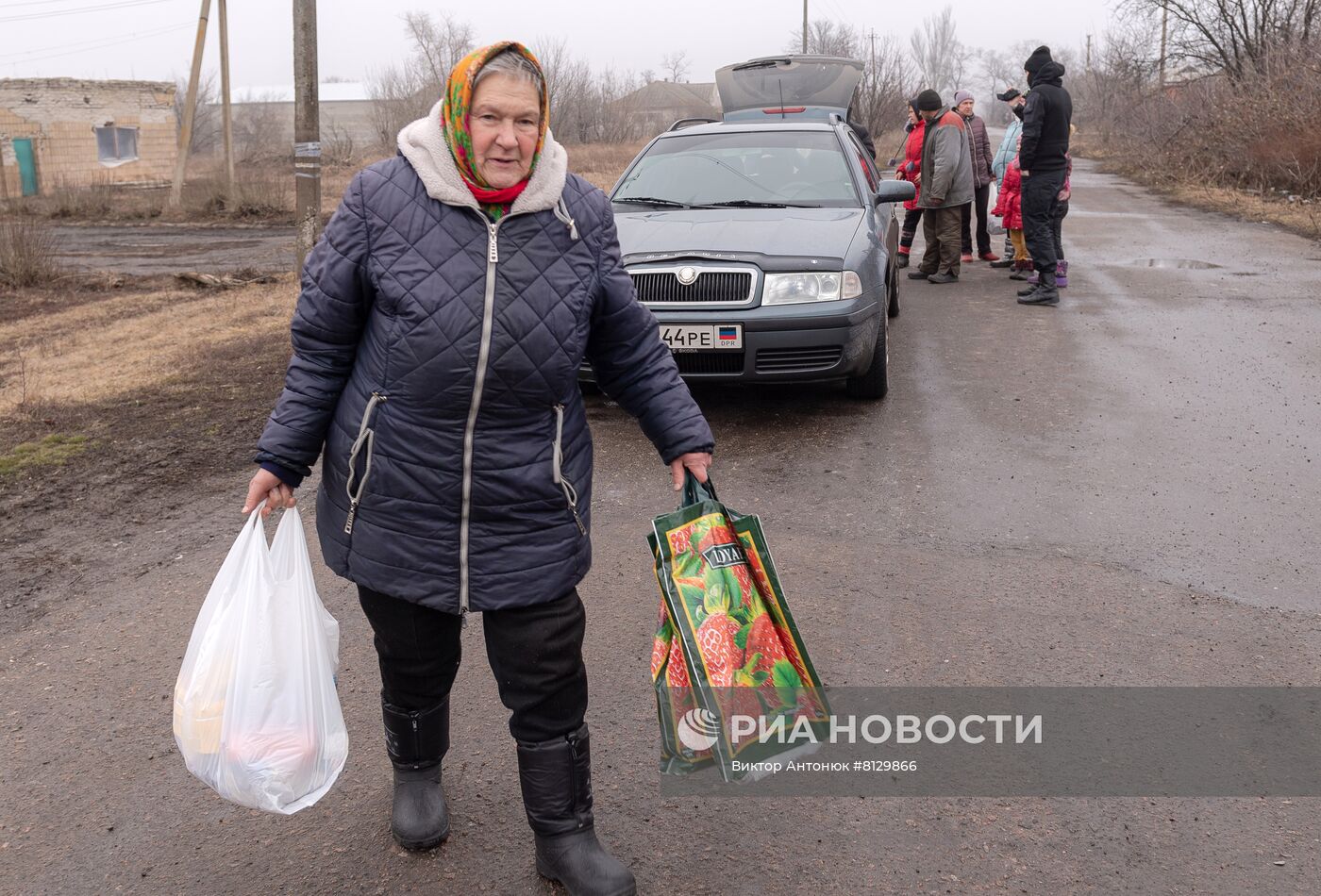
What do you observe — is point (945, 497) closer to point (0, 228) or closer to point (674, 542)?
point (674, 542)

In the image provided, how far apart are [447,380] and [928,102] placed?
9.22m

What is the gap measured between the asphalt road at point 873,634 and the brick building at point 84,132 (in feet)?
114

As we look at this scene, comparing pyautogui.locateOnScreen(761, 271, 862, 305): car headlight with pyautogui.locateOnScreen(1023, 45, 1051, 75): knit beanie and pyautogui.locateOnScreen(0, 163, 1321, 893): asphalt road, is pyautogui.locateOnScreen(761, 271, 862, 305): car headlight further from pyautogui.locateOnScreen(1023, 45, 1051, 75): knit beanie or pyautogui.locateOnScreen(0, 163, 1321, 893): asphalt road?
pyautogui.locateOnScreen(1023, 45, 1051, 75): knit beanie

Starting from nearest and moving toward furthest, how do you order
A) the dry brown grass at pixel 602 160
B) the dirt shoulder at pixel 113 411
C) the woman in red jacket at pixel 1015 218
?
the dirt shoulder at pixel 113 411 → the woman in red jacket at pixel 1015 218 → the dry brown grass at pixel 602 160

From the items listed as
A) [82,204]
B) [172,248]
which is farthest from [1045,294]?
[82,204]

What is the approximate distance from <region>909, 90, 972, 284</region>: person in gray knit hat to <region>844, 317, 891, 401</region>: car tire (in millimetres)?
4159

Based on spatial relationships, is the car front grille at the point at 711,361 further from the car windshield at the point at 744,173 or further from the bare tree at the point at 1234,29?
the bare tree at the point at 1234,29

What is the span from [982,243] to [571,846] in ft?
36.4

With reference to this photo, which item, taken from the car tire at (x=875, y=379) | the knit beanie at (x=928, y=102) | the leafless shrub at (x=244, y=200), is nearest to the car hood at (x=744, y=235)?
the car tire at (x=875, y=379)

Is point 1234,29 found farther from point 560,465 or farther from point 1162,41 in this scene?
point 560,465

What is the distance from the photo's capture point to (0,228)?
13.6 m

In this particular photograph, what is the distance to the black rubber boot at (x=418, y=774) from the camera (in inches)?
105

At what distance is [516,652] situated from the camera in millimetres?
2443

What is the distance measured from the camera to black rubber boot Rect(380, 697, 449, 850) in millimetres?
2660
